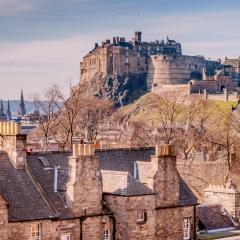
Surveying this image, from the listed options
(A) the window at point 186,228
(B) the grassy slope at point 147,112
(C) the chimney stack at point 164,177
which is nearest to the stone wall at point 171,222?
(A) the window at point 186,228

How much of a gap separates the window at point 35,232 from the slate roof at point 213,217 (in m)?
13.7

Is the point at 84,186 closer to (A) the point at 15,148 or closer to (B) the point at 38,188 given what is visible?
(B) the point at 38,188

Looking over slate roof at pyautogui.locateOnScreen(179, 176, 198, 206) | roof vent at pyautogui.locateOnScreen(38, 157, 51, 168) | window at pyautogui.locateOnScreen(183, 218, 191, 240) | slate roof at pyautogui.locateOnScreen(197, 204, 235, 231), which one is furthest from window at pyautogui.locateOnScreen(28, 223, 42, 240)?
slate roof at pyautogui.locateOnScreen(197, 204, 235, 231)

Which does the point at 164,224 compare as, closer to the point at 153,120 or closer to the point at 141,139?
the point at 141,139

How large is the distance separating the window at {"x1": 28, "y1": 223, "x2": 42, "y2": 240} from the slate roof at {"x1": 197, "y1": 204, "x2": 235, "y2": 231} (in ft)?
45.0

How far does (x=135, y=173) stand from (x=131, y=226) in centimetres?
422

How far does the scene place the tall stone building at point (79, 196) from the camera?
34375mm

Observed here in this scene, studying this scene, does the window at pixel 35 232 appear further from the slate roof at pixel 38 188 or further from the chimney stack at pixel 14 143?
the chimney stack at pixel 14 143

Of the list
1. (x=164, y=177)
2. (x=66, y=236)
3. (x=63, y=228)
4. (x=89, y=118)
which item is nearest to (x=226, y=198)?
(x=164, y=177)

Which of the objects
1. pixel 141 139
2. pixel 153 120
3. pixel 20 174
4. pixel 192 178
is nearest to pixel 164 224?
pixel 20 174

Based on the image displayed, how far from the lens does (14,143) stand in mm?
35594

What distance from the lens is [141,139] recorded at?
92.8 meters

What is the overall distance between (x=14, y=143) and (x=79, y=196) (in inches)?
156

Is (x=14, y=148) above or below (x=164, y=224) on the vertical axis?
above
